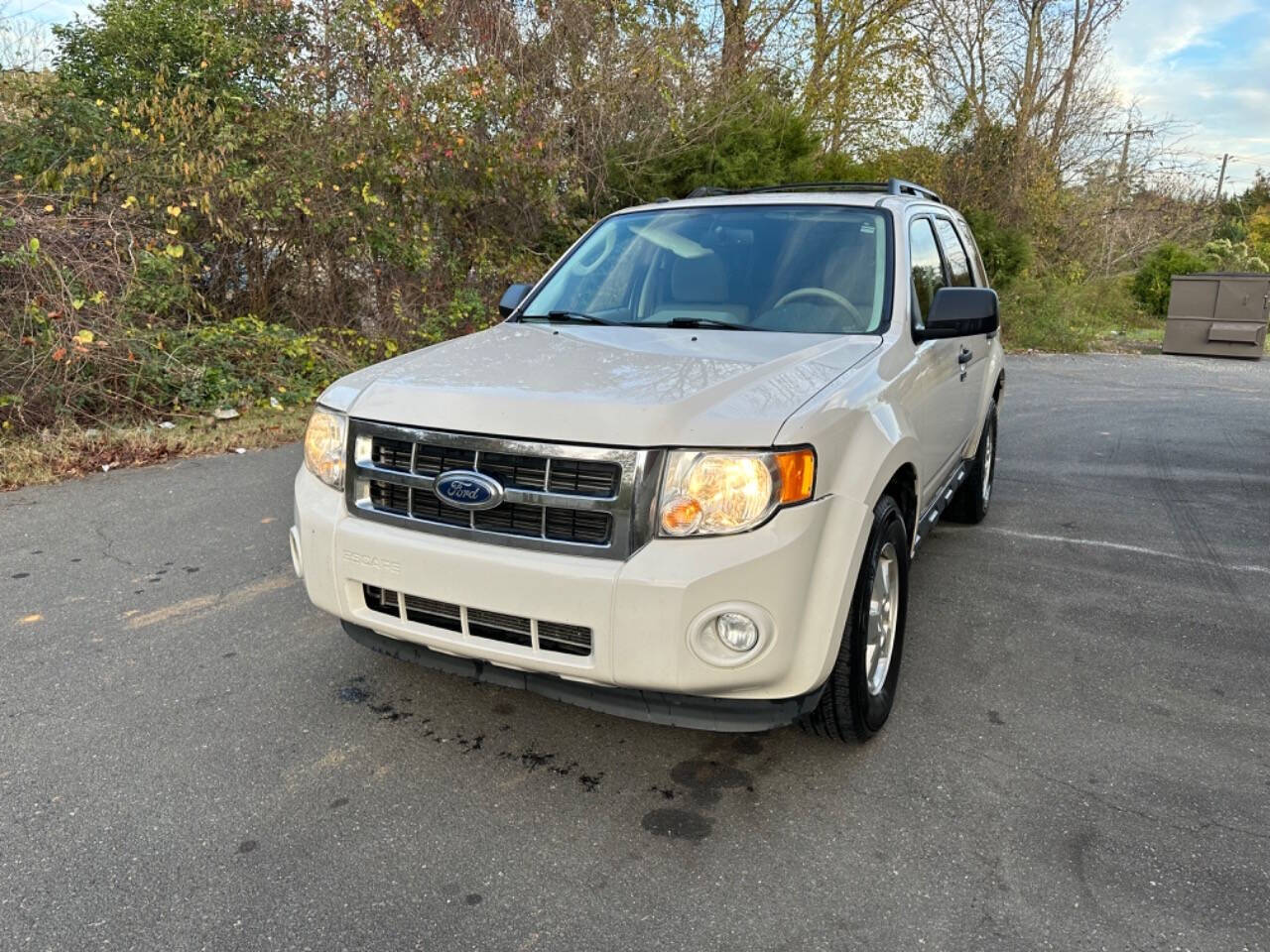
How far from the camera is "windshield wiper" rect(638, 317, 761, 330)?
344cm

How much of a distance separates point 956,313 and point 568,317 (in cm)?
155

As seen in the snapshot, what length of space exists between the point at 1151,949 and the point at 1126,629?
211cm

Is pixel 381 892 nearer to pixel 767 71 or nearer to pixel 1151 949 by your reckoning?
pixel 1151 949

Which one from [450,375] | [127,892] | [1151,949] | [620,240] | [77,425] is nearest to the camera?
[1151,949]

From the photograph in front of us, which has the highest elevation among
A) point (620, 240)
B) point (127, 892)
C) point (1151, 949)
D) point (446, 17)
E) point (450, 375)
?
point (446, 17)

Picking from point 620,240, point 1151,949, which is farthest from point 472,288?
point 1151,949

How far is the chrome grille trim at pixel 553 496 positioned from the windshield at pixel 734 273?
1273 millimetres

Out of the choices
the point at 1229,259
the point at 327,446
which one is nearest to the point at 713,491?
the point at 327,446

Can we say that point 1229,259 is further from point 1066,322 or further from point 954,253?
point 954,253

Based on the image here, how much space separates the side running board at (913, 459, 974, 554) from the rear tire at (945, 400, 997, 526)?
284 mm

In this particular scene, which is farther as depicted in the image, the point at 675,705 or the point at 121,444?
the point at 121,444

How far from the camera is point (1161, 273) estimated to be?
21562 millimetres

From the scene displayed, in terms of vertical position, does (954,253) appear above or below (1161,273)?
below

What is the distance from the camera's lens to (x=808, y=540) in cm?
238
